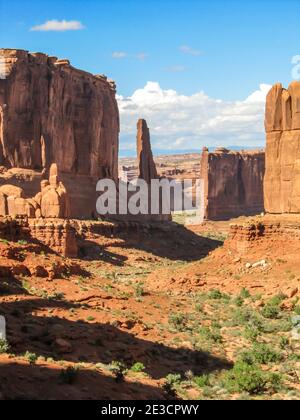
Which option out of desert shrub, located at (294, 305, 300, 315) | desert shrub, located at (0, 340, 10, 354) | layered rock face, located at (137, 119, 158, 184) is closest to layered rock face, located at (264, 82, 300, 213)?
desert shrub, located at (294, 305, 300, 315)

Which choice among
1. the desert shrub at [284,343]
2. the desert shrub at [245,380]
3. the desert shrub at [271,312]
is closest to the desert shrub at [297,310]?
the desert shrub at [271,312]

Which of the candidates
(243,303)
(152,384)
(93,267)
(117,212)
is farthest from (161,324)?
(117,212)

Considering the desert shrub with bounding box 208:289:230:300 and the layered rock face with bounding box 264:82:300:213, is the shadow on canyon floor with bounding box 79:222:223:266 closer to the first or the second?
the layered rock face with bounding box 264:82:300:213

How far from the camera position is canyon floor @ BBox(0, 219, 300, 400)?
1602 centimetres

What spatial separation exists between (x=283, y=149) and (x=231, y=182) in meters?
73.7

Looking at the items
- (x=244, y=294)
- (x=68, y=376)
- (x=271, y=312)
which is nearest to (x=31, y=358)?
(x=68, y=376)

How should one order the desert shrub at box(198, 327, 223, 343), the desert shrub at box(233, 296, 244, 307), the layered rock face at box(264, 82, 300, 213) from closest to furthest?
1. the desert shrub at box(198, 327, 223, 343)
2. the desert shrub at box(233, 296, 244, 307)
3. the layered rock face at box(264, 82, 300, 213)

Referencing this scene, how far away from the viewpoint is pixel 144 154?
278 ft

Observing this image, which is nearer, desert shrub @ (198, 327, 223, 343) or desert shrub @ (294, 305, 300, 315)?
desert shrub @ (198, 327, 223, 343)

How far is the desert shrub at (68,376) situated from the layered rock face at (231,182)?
94329 mm

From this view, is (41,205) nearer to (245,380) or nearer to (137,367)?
(137,367)

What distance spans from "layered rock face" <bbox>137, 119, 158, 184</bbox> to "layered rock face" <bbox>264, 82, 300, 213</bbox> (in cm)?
4517

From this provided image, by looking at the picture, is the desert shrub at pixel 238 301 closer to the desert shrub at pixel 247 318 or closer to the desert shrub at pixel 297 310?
the desert shrub at pixel 247 318

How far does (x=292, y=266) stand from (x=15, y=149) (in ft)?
128
